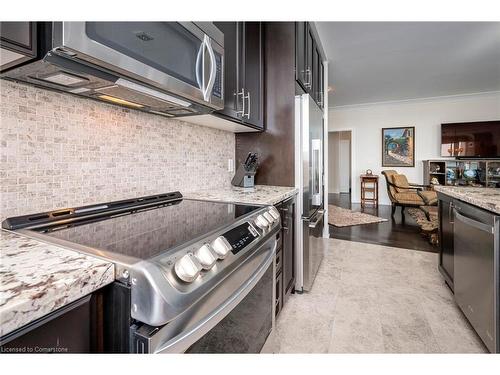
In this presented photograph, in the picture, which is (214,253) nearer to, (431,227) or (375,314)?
(375,314)

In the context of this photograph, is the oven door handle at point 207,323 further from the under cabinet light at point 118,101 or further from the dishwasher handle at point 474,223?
the dishwasher handle at point 474,223

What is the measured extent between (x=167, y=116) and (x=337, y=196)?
6.94 meters

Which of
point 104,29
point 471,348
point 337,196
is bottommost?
point 471,348

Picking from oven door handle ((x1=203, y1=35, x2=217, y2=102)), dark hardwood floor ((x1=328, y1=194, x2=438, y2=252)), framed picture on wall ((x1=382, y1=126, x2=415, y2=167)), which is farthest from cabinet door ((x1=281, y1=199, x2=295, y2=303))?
framed picture on wall ((x1=382, y1=126, x2=415, y2=167))

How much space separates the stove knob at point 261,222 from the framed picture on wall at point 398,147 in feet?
20.4

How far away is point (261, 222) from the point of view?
1.11 meters

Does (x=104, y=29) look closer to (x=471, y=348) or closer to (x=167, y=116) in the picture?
(x=167, y=116)

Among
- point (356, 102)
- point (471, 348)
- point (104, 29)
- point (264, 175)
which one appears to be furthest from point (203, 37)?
point (356, 102)

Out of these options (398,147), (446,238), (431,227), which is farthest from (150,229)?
(398,147)

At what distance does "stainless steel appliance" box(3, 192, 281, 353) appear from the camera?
552 mm

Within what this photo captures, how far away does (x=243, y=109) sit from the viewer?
5.76 ft

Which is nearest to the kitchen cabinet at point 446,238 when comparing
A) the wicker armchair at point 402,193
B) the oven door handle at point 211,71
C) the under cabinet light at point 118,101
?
the oven door handle at point 211,71

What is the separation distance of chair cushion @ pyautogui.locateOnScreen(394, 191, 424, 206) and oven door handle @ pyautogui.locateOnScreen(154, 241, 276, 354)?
16.1ft

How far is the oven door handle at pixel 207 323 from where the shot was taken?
1.96 ft
